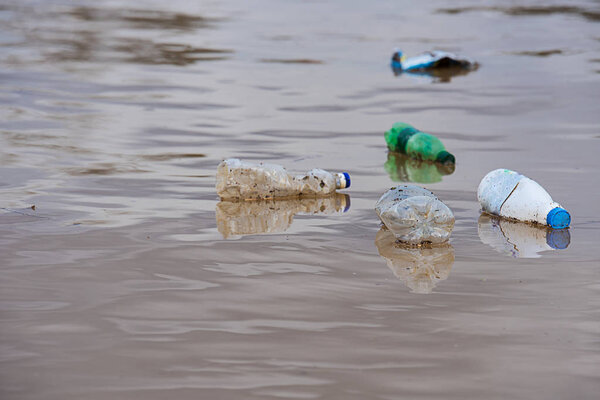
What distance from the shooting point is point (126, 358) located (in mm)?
2375

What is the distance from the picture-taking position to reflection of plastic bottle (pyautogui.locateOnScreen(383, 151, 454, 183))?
15.5ft

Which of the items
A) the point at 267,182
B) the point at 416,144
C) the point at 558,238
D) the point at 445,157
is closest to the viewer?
the point at 558,238

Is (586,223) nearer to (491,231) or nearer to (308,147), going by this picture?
(491,231)

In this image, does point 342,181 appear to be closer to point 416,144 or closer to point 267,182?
point 267,182

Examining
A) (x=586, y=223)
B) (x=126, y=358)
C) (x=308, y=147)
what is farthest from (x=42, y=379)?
(x=308, y=147)

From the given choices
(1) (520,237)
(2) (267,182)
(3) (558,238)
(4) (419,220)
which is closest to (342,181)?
(2) (267,182)

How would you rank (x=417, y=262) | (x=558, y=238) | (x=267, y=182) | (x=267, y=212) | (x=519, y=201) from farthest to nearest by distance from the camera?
(x=267, y=182)
(x=267, y=212)
(x=519, y=201)
(x=558, y=238)
(x=417, y=262)

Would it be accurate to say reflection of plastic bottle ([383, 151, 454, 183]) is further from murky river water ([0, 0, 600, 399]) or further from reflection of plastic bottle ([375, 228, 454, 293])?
reflection of plastic bottle ([375, 228, 454, 293])

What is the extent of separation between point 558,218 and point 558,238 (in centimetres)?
11

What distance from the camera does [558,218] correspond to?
11.9ft

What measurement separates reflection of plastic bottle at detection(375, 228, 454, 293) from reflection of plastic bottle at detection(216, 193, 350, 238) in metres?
0.47

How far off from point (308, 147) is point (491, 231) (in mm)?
1853

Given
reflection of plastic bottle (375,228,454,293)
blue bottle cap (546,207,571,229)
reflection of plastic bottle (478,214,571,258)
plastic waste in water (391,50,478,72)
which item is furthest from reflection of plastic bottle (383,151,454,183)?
plastic waste in water (391,50,478,72)

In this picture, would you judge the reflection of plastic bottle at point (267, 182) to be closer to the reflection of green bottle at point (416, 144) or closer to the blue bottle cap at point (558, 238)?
the reflection of green bottle at point (416, 144)
